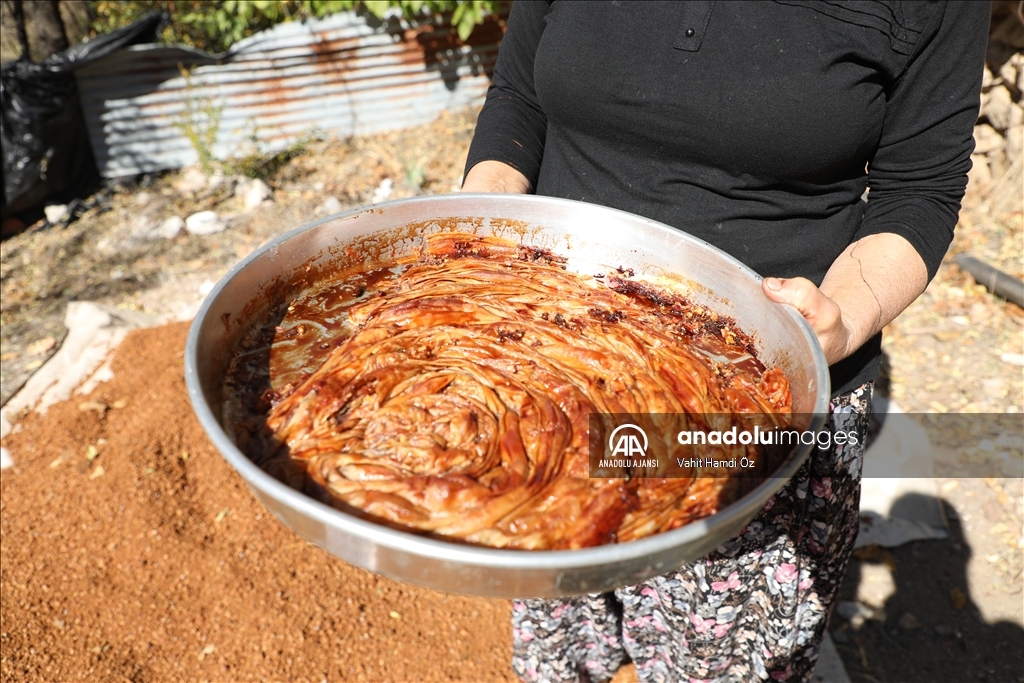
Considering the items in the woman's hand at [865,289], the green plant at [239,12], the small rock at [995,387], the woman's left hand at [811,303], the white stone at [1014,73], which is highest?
the woman's left hand at [811,303]

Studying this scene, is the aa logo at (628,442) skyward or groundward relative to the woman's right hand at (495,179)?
groundward

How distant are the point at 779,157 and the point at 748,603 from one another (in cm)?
147

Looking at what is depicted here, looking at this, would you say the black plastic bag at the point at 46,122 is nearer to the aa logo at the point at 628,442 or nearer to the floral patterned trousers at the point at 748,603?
the floral patterned trousers at the point at 748,603

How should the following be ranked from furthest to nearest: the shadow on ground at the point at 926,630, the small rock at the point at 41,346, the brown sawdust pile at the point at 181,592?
the small rock at the point at 41,346 → the shadow on ground at the point at 926,630 → the brown sawdust pile at the point at 181,592

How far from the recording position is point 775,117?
1.77m

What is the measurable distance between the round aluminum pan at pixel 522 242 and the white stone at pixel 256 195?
15.0 ft

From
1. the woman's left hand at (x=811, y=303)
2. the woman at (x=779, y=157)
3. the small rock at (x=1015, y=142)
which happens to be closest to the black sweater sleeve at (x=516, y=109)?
the woman at (x=779, y=157)

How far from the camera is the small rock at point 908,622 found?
334 centimetres

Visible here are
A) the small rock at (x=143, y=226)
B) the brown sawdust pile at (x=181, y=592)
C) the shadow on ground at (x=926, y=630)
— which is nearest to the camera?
the brown sawdust pile at (x=181, y=592)

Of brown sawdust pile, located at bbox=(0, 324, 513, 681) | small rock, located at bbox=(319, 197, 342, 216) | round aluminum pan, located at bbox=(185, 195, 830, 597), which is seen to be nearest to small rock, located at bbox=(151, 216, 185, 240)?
A: small rock, located at bbox=(319, 197, 342, 216)

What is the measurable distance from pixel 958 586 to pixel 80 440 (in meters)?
4.70

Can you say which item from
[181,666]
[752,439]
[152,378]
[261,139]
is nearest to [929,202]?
[752,439]

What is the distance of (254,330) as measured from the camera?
5.66 feet

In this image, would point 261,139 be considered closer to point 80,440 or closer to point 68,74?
point 68,74
